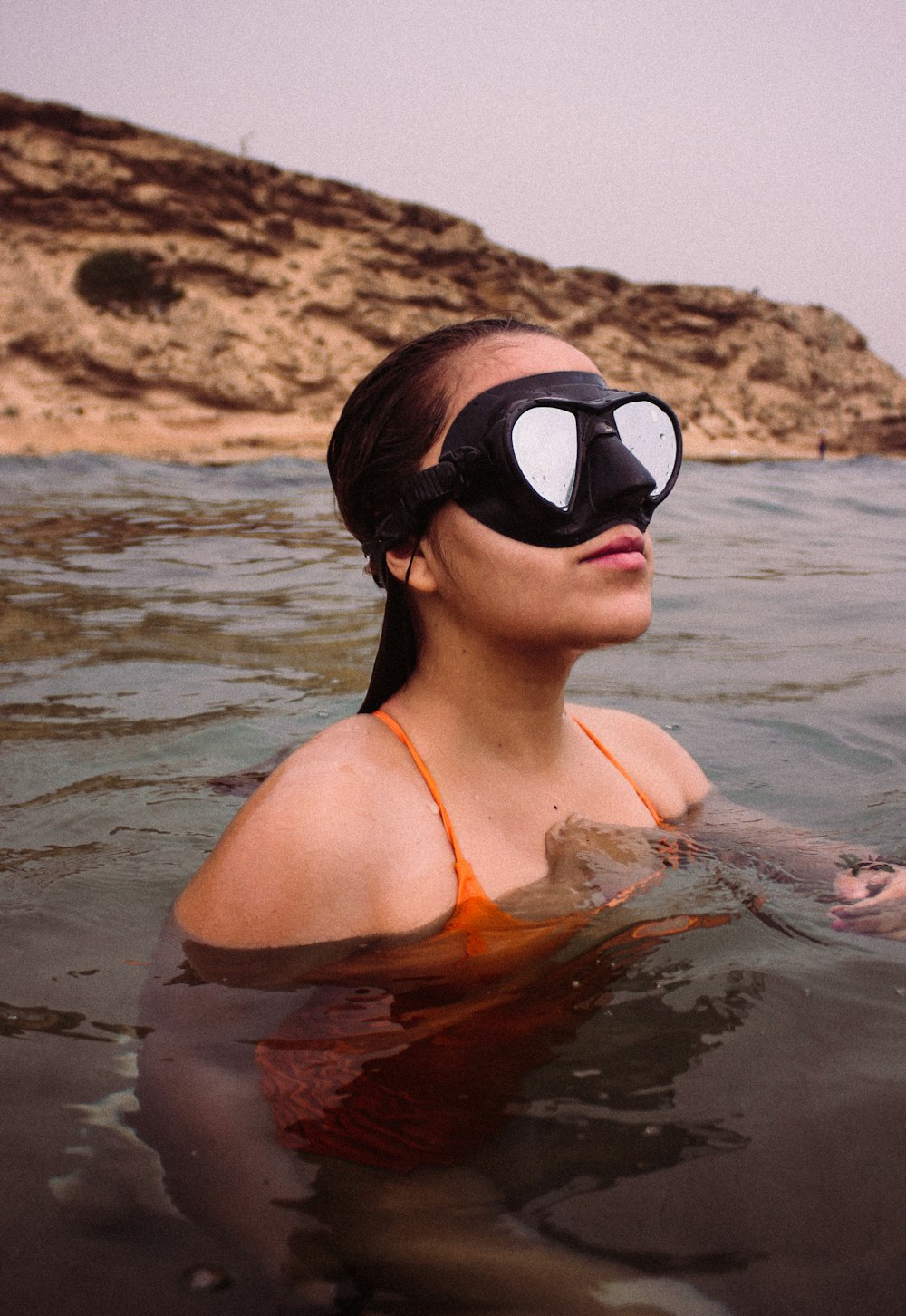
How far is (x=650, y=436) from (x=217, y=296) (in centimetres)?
2802

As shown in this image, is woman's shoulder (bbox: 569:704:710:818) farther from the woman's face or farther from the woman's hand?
the woman's face

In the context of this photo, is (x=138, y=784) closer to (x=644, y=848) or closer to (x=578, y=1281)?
(x=644, y=848)

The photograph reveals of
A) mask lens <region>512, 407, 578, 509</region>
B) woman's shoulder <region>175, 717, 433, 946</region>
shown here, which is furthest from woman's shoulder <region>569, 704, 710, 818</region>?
woman's shoulder <region>175, 717, 433, 946</region>

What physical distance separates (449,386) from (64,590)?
16.3 feet

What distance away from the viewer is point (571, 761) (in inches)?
102

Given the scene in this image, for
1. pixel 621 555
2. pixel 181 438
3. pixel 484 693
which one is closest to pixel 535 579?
pixel 621 555

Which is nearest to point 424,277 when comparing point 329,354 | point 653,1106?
point 329,354

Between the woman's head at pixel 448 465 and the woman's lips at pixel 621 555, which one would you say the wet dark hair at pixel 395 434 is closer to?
the woman's head at pixel 448 465

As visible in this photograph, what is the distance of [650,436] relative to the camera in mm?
2461

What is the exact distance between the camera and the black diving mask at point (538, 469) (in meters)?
2.22

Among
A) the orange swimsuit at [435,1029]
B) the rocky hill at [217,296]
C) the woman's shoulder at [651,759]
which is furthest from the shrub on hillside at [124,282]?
the orange swimsuit at [435,1029]

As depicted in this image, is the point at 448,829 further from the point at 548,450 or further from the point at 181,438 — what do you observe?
the point at 181,438

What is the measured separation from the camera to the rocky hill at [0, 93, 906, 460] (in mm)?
25750

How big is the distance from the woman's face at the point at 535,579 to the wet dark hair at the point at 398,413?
49mm
